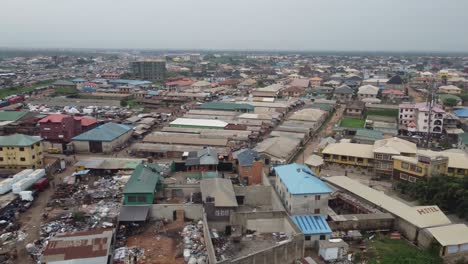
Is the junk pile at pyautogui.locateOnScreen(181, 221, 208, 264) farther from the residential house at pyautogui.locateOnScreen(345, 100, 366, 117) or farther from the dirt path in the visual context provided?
the residential house at pyautogui.locateOnScreen(345, 100, 366, 117)

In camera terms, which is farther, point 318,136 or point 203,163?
point 318,136

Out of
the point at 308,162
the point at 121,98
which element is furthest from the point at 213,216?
the point at 121,98

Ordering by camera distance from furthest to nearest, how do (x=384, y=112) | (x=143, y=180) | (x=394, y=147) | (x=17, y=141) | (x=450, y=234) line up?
(x=384, y=112), (x=394, y=147), (x=17, y=141), (x=143, y=180), (x=450, y=234)

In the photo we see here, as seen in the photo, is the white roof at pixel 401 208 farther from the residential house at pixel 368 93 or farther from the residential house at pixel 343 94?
the residential house at pixel 343 94

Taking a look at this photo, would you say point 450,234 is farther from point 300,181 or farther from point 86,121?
point 86,121

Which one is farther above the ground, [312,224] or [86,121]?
[86,121]

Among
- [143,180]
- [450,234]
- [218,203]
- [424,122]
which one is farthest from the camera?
[424,122]

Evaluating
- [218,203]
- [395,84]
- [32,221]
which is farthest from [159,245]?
[395,84]
